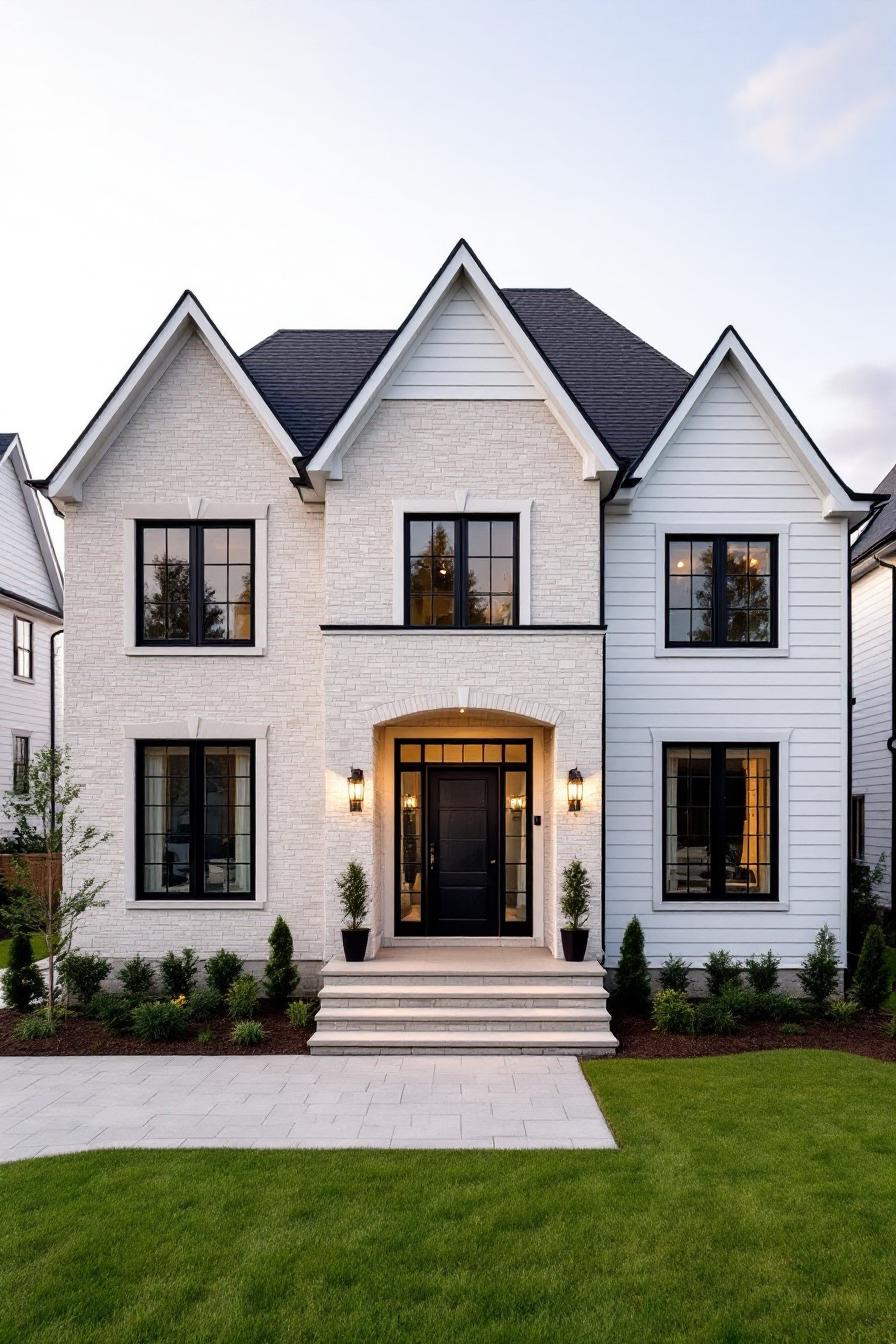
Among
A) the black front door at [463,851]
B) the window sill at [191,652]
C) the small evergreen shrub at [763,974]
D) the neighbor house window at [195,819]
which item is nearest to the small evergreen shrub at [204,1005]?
the neighbor house window at [195,819]

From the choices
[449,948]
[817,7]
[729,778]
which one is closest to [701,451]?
[729,778]

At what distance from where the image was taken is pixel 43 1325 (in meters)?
3.96

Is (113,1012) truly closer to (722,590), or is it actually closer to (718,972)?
(718,972)

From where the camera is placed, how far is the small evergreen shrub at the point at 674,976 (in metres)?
10.1

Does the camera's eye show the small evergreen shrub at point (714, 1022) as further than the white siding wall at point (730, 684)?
No

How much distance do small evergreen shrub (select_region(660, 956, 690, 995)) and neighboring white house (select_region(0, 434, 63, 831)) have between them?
50.9ft

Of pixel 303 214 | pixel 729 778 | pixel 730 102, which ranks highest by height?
pixel 303 214

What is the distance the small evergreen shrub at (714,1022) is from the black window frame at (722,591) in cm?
464

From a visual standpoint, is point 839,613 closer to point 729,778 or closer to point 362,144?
point 729,778

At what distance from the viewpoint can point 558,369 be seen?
1273 cm

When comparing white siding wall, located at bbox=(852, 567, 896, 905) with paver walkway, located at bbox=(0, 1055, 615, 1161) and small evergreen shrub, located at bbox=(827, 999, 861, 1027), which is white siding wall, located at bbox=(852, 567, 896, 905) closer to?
small evergreen shrub, located at bbox=(827, 999, 861, 1027)

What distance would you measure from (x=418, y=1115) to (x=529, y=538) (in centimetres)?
659

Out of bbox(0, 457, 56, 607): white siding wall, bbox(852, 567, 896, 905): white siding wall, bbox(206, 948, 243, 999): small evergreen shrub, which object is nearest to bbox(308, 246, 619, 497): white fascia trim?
bbox(206, 948, 243, 999): small evergreen shrub

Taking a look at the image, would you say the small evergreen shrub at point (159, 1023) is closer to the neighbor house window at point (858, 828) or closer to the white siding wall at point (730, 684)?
the white siding wall at point (730, 684)
